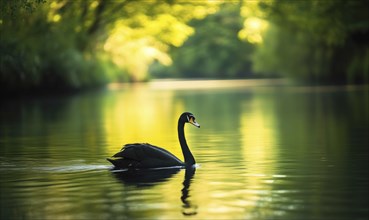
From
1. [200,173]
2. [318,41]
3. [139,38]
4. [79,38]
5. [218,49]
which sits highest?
[218,49]

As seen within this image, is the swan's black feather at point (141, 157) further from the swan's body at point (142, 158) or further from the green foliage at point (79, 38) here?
the green foliage at point (79, 38)

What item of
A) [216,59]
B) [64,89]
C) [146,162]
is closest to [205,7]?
[64,89]

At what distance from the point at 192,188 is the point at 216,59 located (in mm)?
110015

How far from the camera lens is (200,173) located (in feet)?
44.1

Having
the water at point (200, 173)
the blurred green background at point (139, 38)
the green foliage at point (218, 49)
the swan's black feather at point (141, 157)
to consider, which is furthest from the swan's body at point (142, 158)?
the green foliage at point (218, 49)

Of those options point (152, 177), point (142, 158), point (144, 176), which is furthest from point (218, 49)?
point (152, 177)

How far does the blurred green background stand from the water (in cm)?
350

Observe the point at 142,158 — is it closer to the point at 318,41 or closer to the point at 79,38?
the point at 79,38

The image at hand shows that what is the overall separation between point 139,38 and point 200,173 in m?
60.0

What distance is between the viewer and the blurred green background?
137 ft

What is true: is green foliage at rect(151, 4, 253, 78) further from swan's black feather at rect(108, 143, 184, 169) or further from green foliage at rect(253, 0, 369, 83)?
swan's black feather at rect(108, 143, 184, 169)

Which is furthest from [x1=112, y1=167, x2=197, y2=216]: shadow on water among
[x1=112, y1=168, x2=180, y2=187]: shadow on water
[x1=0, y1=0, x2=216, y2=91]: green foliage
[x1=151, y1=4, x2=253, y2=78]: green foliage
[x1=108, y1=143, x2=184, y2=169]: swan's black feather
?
[x1=151, y1=4, x2=253, y2=78]: green foliage

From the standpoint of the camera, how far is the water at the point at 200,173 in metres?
9.84

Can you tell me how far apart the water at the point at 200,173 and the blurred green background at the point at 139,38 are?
3503 mm
